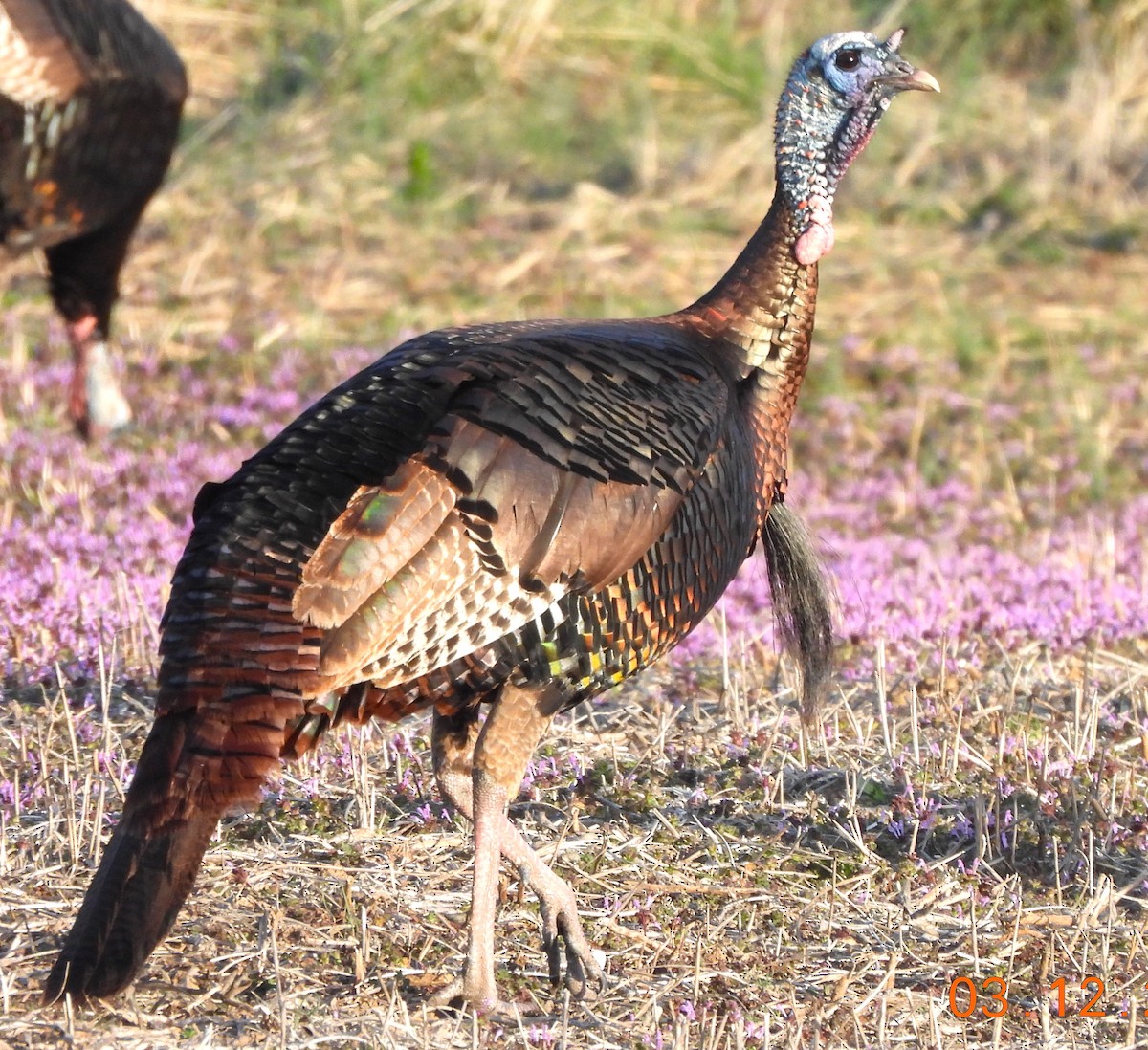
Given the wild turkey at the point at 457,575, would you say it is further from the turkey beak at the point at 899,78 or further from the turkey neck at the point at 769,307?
the turkey beak at the point at 899,78

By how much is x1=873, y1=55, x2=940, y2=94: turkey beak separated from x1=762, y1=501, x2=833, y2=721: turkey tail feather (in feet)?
3.21

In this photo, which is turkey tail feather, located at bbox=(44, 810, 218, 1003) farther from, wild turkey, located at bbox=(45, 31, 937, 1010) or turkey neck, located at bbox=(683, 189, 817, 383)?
turkey neck, located at bbox=(683, 189, 817, 383)

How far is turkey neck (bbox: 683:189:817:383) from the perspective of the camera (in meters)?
3.91

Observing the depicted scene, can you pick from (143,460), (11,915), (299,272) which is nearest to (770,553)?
(11,915)

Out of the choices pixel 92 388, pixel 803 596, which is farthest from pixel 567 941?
pixel 92 388

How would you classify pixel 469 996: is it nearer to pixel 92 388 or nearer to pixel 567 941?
pixel 567 941

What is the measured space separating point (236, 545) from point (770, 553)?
1463 millimetres

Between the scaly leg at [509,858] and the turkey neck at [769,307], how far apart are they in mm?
1014

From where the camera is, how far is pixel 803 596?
410 centimetres

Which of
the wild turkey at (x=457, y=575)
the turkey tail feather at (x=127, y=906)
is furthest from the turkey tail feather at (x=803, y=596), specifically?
the turkey tail feather at (x=127, y=906)

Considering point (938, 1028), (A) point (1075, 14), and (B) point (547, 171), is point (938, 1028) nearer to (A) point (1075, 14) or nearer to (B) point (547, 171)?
(B) point (547, 171)

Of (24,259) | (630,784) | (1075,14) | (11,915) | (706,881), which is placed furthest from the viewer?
(1075,14)

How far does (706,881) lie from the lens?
3.77m
